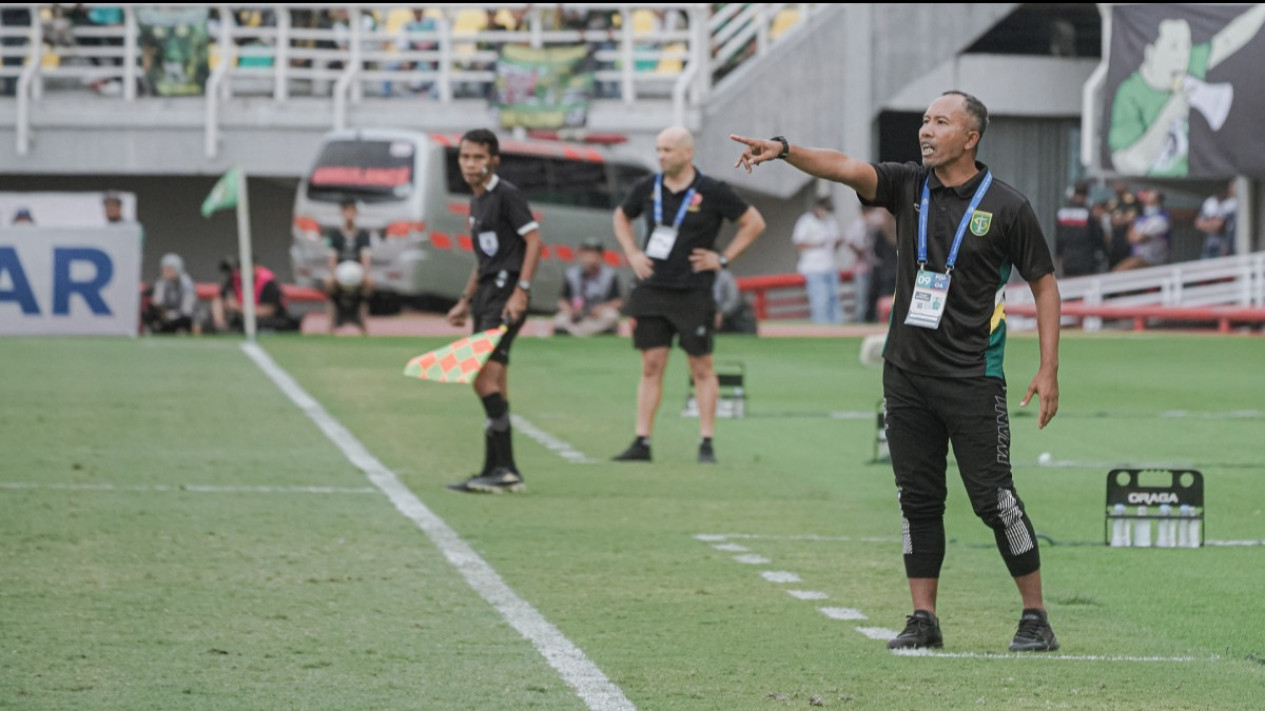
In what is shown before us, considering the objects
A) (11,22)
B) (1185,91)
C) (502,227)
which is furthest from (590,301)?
(502,227)

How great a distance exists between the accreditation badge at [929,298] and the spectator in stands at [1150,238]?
25.3 meters

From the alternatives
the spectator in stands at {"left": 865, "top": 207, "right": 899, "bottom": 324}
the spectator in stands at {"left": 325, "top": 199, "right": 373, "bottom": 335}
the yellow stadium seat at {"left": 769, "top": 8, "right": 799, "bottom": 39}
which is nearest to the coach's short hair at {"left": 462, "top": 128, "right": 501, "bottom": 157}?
A: the spectator in stands at {"left": 325, "top": 199, "right": 373, "bottom": 335}

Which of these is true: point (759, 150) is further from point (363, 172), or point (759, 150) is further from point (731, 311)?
point (363, 172)

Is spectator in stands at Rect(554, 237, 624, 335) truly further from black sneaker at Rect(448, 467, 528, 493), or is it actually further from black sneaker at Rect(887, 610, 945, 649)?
black sneaker at Rect(887, 610, 945, 649)

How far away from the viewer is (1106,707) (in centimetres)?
628

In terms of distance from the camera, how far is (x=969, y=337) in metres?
7.21

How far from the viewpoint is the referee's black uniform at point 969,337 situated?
712 cm

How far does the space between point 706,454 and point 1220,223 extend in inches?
805

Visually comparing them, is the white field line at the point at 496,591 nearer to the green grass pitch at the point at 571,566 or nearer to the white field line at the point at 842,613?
the green grass pitch at the point at 571,566

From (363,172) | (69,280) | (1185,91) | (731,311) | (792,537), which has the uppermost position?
(1185,91)

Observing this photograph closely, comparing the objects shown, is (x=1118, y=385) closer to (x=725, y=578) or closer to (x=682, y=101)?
(x=725, y=578)

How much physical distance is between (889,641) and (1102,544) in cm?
281

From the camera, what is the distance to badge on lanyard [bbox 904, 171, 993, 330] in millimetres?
7125

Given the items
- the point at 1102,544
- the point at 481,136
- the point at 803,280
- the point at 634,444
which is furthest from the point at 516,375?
the point at 803,280
